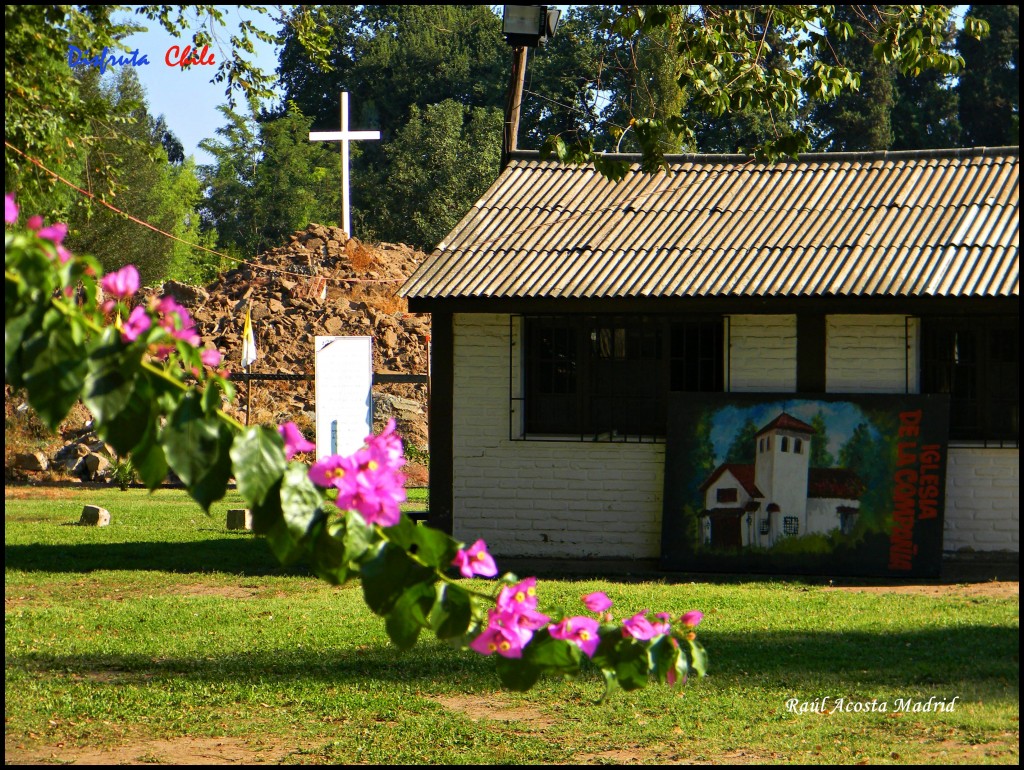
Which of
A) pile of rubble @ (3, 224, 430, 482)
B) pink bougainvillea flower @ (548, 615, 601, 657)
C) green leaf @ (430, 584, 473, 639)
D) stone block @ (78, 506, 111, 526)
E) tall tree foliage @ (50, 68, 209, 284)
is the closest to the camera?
green leaf @ (430, 584, 473, 639)

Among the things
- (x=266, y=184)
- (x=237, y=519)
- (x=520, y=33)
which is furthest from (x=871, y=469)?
(x=266, y=184)

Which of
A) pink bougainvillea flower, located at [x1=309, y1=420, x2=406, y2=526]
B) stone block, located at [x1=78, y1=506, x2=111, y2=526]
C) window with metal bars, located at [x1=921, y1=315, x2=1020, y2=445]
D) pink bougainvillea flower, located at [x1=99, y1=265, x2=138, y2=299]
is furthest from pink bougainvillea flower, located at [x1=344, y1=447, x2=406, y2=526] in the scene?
stone block, located at [x1=78, y1=506, x2=111, y2=526]

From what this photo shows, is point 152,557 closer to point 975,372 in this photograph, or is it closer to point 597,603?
point 975,372

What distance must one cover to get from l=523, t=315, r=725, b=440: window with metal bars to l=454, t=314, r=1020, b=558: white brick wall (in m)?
0.24

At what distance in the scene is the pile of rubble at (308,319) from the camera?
28.2m

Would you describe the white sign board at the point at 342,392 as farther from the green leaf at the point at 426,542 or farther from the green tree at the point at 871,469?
the green leaf at the point at 426,542

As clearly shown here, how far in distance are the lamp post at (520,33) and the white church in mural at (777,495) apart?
207 inches

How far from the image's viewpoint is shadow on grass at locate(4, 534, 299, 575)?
12.6 metres

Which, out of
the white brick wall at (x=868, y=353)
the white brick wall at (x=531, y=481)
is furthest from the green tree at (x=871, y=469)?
the white brick wall at (x=531, y=481)

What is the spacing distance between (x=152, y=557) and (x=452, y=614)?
1169cm

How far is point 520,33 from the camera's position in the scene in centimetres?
1422

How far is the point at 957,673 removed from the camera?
7395 mm

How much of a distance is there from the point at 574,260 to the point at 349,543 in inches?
405

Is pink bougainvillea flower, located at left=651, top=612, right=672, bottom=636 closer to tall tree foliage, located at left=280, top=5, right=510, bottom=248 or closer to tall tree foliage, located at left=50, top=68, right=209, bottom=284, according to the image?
tall tree foliage, located at left=50, top=68, right=209, bottom=284
